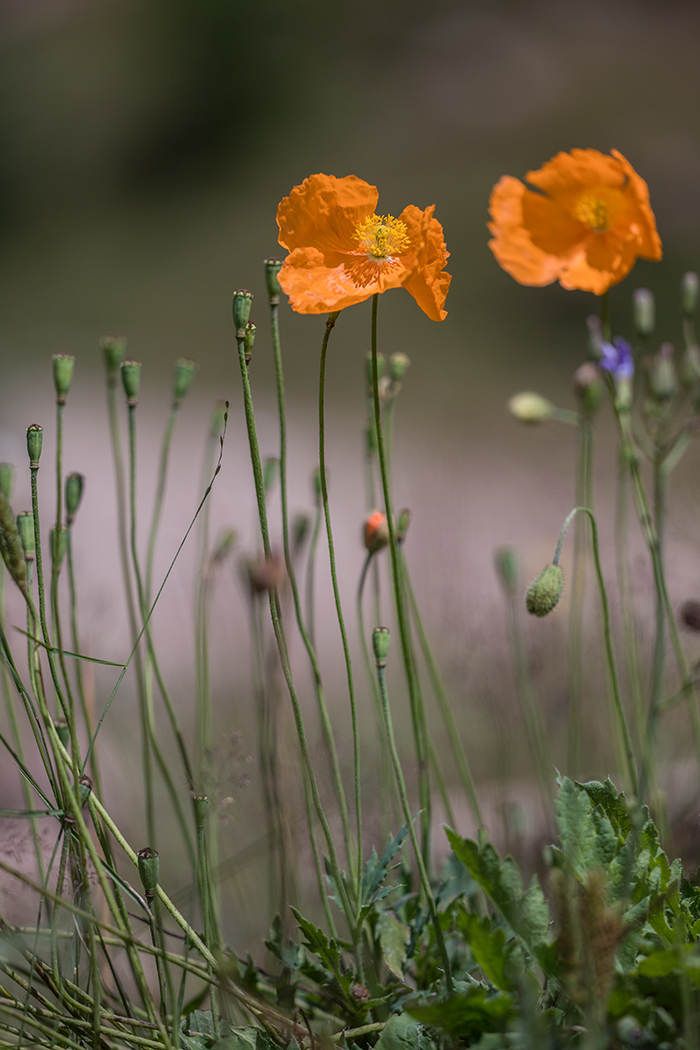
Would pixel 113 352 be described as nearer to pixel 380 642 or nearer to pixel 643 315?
pixel 380 642

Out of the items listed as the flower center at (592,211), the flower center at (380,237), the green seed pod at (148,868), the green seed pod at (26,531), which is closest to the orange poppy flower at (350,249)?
the flower center at (380,237)

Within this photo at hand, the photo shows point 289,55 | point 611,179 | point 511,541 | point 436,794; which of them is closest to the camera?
point 611,179

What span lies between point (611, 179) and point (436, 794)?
3.73 ft

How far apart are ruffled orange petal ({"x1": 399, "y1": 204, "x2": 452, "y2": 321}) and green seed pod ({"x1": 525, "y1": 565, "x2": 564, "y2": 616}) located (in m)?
0.19

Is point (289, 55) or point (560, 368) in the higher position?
point (289, 55)

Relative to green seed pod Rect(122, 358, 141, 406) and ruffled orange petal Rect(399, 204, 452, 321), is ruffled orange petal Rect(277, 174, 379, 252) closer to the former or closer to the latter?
ruffled orange petal Rect(399, 204, 452, 321)

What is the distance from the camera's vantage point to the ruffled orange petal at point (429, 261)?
0.56 m

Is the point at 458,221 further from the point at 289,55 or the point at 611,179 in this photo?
the point at 611,179

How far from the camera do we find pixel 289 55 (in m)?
4.26

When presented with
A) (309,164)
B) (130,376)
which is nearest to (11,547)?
(130,376)

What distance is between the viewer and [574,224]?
64cm

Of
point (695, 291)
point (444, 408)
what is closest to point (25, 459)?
point (444, 408)

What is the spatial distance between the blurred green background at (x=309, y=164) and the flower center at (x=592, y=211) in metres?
2.15

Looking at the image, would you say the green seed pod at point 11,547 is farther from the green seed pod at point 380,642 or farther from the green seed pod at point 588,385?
the green seed pod at point 588,385
